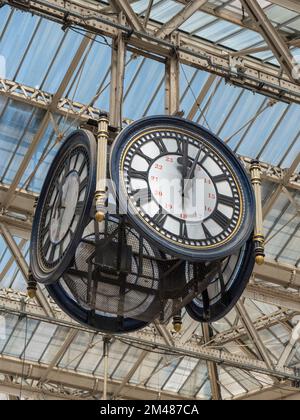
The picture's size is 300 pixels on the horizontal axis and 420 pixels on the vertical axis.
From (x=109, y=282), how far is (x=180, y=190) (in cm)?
118

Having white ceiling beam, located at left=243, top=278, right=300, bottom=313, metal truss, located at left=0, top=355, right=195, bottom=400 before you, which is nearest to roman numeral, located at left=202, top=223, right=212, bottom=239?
white ceiling beam, located at left=243, top=278, right=300, bottom=313

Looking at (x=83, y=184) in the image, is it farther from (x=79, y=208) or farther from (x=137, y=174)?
(x=137, y=174)

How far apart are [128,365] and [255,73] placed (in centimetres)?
1760

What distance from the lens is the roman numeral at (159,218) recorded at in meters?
9.09

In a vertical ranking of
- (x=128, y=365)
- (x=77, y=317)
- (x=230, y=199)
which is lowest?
(x=77, y=317)

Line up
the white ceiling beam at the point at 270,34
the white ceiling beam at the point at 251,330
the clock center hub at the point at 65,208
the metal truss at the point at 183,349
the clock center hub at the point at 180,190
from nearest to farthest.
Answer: the clock center hub at the point at 180,190 → the clock center hub at the point at 65,208 → the white ceiling beam at the point at 270,34 → the metal truss at the point at 183,349 → the white ceiling beam at the point at 251,330

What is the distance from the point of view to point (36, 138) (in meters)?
20.3

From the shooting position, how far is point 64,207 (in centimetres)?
980

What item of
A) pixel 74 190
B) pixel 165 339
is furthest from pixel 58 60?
pixel 74 190

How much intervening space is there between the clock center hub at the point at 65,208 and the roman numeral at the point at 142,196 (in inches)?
27.2

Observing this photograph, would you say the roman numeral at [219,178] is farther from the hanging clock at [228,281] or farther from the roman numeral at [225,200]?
the hanging clock at [228,281]

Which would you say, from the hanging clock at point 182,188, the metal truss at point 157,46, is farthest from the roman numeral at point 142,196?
the metal truss at point 157,46

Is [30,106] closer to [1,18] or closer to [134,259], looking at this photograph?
[1,18]

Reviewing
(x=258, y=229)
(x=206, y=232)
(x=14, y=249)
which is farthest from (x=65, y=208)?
(x=14, y=249)
